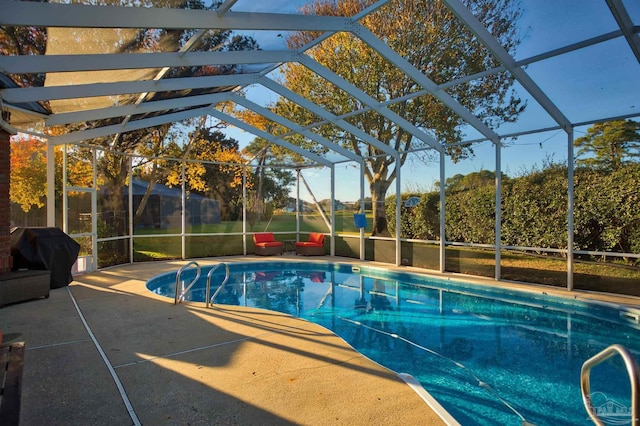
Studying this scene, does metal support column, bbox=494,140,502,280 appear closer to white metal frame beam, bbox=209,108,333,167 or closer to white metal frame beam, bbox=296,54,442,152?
white metal frame beam, bbox=296,54,442,152

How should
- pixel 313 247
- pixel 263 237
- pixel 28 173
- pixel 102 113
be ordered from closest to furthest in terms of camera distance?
pixel 102 113
pixel 28 173
pixel 313 247
pixel 263 237

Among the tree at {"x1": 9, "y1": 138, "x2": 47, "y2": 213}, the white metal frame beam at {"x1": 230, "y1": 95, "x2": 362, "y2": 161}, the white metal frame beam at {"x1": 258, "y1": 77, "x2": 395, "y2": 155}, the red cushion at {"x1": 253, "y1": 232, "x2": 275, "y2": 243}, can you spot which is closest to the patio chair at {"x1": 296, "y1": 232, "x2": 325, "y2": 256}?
the red cushion at {"x1": 253, "y1": 232, "x2": 275, "y2": 243}

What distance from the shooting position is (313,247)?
1245 cm

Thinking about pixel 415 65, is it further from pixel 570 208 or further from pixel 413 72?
pixel 570 208

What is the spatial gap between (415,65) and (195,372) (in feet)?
30.6

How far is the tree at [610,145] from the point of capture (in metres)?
6.38

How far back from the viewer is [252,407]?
2680mm

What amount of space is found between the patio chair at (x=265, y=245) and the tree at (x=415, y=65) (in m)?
3.69

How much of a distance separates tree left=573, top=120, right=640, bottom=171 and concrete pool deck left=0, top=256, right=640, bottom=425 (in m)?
6.08

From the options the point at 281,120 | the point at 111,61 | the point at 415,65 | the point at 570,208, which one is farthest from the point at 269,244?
the point at 570,208

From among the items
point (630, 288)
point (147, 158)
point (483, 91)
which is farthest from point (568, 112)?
point (147, 158)

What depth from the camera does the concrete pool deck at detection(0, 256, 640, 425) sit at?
2588mm

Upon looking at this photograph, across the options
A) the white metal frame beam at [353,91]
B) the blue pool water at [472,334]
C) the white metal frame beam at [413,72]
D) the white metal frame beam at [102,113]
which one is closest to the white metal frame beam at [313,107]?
the white metal frame beam at [353,91]

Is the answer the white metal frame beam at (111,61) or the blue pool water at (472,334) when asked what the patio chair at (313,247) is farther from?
the white metal frame beam at (111,61)
